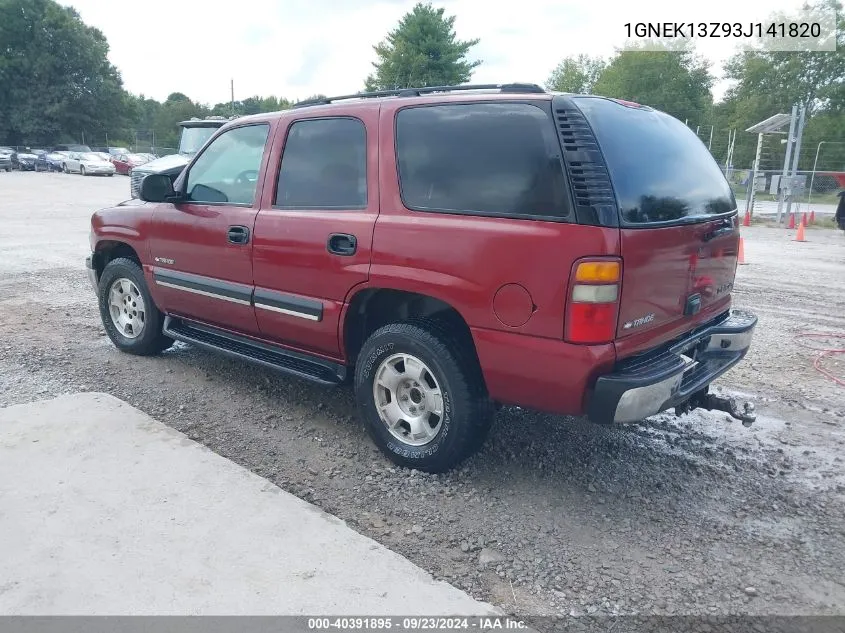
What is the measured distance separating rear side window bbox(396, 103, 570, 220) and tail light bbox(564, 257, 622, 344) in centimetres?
28

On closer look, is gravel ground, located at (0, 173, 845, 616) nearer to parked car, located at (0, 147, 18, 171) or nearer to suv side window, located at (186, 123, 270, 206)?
suv side window, located at (186, 123, 270, 206)

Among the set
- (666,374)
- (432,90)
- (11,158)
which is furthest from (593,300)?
(11,158)

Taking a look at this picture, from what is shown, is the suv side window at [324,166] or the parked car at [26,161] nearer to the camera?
the suv side window at [324,166]

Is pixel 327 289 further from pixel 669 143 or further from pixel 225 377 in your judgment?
pixel 669 143

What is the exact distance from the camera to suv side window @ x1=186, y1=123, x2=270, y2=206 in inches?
170

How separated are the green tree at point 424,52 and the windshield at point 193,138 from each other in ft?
71.9

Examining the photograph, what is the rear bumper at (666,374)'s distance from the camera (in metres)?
2.90

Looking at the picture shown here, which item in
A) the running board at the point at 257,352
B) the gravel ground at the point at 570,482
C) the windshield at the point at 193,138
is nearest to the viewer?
the gravel ground at the point at 570,482

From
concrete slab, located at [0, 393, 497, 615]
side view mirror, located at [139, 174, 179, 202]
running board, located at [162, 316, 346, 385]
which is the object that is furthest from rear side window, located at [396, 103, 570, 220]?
side view mirror, located at [139, 174, 179, 202]

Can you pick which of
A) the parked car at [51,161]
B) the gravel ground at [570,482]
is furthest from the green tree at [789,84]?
the gravel ground at [570,482]

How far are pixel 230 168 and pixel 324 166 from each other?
3.15 feet

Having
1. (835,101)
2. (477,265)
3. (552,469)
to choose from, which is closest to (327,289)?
(477,265)

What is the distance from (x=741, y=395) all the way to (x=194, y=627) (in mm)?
4028

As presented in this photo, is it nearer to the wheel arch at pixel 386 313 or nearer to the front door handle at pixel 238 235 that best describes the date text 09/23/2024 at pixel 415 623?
the wheel arch at pixel 386 313
